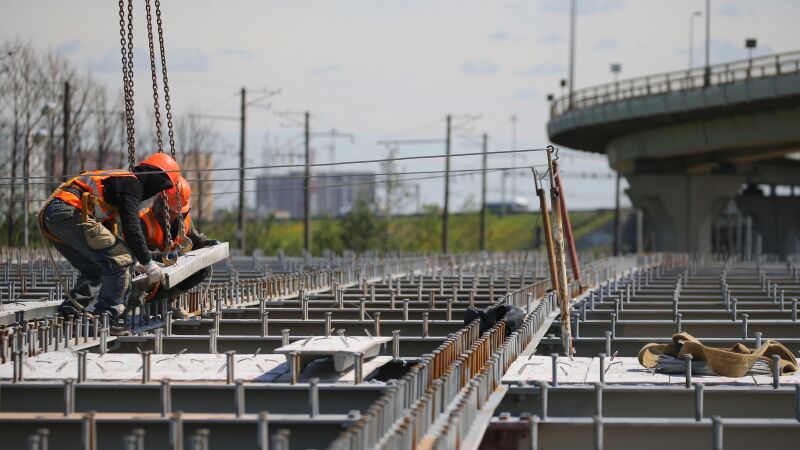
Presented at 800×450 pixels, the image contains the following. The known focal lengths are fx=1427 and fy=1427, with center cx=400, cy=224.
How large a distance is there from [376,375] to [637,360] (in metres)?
3.66

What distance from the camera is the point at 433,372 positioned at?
14.1 meters

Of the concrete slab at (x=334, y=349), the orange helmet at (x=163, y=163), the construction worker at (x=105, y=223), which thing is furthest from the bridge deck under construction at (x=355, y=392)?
the orange helmet at (x=163, y=163)

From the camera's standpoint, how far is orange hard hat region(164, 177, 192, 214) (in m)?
21.3

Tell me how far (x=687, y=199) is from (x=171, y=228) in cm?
7029

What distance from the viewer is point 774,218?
117 metres

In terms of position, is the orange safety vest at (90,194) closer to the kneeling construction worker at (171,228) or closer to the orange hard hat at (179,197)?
the kneeling construction worker at (171,228)

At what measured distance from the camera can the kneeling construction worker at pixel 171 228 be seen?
69.3ft

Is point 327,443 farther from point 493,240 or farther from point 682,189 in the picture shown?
point 493,240

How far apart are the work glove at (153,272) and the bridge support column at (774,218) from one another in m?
101

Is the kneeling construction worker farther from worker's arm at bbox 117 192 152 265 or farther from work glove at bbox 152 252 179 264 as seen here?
worker's arm at bbox 117 192 152 265

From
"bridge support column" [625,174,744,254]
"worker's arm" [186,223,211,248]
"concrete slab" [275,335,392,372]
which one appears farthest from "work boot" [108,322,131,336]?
"bridge support column" [625,174,744,254]

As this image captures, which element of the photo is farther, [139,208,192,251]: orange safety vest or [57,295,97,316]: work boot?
[139,208,192,251]: orange safety vest

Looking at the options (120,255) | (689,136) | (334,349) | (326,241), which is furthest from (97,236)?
(326,241)

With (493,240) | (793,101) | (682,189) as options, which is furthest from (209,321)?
(493,240)
